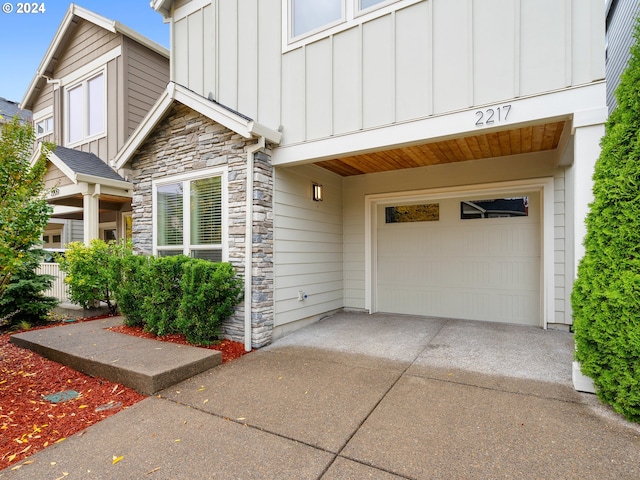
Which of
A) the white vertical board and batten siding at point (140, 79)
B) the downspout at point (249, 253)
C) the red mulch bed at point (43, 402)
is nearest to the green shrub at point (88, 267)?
the red mulch bed at point (43, 402)

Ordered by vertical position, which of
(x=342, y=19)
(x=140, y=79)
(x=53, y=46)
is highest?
(x=53, y=46)

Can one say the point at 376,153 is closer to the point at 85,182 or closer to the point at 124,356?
the point at 124,356

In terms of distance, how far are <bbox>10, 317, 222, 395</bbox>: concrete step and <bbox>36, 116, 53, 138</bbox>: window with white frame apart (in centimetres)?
810

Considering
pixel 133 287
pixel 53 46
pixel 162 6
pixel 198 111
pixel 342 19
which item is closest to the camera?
pixel 342 19

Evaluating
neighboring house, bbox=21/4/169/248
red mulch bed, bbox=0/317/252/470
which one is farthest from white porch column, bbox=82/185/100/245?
red mulch bed, bbox=0/317/252/470

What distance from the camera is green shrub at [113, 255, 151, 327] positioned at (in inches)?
195

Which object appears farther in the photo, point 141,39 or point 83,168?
point 141,39

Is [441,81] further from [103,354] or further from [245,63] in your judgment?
[103,354]

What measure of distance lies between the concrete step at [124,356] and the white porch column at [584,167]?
147 inches

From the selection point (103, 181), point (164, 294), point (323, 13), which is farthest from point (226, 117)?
point (103, 181)

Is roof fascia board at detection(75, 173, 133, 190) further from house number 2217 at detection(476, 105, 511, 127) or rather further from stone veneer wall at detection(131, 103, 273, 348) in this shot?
house number 2217 at detection(476, 105, 511, 127)

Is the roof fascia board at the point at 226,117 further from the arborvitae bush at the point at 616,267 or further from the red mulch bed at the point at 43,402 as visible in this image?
the arborvitae bush at the point at 616,267

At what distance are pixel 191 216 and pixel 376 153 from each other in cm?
305

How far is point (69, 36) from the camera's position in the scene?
9.40 meters
